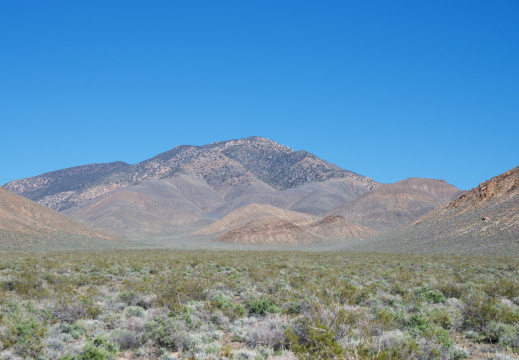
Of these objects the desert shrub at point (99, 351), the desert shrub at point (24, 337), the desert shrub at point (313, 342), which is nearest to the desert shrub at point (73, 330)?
the desert shrub at point (24, 337)

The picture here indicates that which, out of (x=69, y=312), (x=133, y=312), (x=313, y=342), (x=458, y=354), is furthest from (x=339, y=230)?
(x=313, y=342)

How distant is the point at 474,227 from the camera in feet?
186

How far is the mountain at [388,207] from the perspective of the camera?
447 ft

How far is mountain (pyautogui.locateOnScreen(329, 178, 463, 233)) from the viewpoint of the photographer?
5362 inches

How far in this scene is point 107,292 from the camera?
15211mm

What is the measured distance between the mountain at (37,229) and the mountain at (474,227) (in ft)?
163

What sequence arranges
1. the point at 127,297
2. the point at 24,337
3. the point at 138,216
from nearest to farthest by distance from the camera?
the point at 24,337, the point at 127,297, the point at 138,216

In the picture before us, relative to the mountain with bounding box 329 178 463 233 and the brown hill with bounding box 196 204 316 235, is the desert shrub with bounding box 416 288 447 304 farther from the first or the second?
the mountain with bounding box 329 178 463 233

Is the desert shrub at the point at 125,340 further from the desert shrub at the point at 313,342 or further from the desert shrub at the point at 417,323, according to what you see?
the desert shrub at the point at 417,323

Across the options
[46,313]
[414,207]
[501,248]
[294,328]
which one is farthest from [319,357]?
[414,207]

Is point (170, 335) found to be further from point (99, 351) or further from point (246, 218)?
point (246, 218)

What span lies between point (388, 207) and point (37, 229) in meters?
114

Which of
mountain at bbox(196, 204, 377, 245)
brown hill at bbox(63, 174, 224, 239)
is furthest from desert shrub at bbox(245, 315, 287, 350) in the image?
brown hill at bbox(63, 174, 224, 239)

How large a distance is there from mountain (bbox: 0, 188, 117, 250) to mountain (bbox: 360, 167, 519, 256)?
1957 inches
